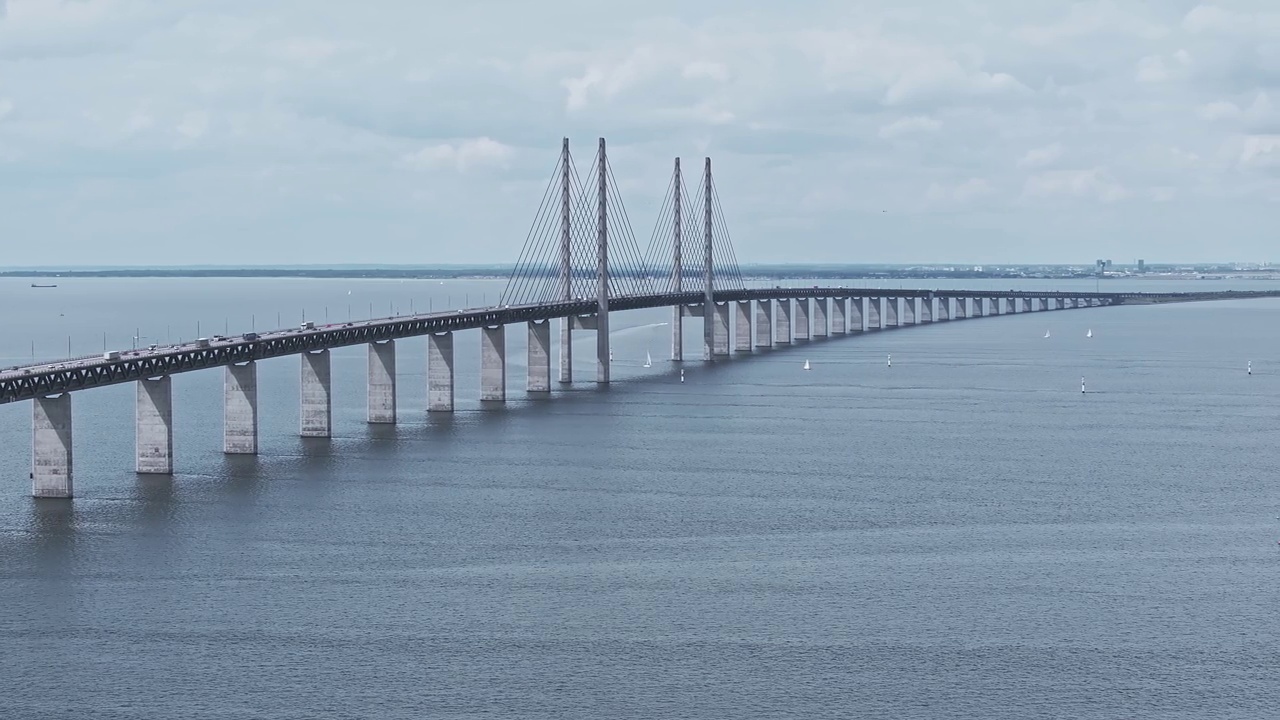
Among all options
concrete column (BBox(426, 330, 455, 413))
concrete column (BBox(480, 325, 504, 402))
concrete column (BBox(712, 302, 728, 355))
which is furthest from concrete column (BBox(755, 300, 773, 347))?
concrete column (BBox(426, 330, 455, 413))

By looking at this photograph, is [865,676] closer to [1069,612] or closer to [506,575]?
[1069,612]

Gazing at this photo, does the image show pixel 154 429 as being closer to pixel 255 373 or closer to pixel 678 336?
pixel 255 373

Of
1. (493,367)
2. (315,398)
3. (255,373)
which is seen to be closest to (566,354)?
(493,367)

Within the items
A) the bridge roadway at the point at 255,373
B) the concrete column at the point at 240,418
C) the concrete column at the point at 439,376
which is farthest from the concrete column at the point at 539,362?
the concrete column at the point at 240,418

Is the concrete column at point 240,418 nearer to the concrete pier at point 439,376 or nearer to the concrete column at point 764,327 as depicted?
the concrete pier at point 439,376

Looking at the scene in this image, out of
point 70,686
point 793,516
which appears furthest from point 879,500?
point 70,686

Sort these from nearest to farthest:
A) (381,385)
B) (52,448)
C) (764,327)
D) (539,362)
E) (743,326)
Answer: (52,448) < (381,385) < (539,362) < (743,326) < (764,327)
